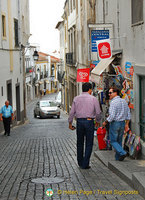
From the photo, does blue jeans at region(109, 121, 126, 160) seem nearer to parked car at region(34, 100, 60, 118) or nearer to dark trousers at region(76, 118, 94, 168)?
dark trousers at region(76, 118, 94, 168)

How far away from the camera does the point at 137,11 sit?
9.45 m

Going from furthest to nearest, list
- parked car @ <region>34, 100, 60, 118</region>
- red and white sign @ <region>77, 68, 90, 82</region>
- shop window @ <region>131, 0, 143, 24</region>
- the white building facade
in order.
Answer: parked car @ <region>34, 100, 60, 118</region> → the white building facade → red and white sign @ <region>77, 68, 90, 82</region> → shop window @ <region>131, 0, 143, 24</region>

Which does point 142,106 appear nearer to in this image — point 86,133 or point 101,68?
point 86,133

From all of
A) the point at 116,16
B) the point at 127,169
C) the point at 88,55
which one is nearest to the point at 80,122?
the point at 127,169

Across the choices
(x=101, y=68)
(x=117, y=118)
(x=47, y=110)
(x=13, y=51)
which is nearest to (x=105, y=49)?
(x=101, y=68)

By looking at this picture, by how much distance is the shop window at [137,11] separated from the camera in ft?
30.0

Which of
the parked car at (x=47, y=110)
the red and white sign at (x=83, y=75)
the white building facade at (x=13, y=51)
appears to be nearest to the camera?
the red and white sign at (x=83, y=75)

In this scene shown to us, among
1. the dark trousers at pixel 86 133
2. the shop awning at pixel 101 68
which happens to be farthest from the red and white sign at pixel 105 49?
the dark trousers at pixel 86 133

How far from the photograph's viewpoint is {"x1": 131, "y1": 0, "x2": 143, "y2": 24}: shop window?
9156 mm

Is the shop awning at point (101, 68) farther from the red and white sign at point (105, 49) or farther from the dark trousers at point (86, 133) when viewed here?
the dark trousers at point (86, 133)

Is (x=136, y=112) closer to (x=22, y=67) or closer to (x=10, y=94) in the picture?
(x=10, y=94)

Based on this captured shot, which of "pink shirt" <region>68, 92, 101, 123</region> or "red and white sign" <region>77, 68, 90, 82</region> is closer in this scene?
"pink shirt" <region>68, 92, 101, 123</region>

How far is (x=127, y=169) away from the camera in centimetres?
770

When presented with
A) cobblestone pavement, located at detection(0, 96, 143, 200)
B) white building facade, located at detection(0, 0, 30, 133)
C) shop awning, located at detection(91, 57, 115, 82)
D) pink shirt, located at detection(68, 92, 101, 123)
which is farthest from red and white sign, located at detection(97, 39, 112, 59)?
white building facade, located at detection(0, 0, 30, 133)
